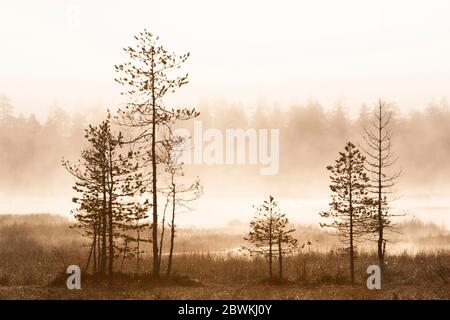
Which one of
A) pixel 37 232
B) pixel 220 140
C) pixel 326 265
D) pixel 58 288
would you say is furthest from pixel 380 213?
pixel 220 140

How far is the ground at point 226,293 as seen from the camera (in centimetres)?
2845

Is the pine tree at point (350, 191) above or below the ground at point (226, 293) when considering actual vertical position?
above

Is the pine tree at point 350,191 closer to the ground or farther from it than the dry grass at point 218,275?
farther from it

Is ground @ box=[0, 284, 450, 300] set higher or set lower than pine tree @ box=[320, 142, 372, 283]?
lower

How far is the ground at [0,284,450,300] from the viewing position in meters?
28.5

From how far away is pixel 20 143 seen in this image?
102 meters

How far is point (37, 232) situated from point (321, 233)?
39.6 m

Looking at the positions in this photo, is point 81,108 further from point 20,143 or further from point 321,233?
point 321,233

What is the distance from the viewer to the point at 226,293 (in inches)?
1224

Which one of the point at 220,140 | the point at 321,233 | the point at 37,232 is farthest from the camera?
the point at 220,140

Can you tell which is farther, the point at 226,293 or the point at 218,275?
the point at 218,275

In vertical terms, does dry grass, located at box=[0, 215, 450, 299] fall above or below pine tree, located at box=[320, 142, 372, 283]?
below
